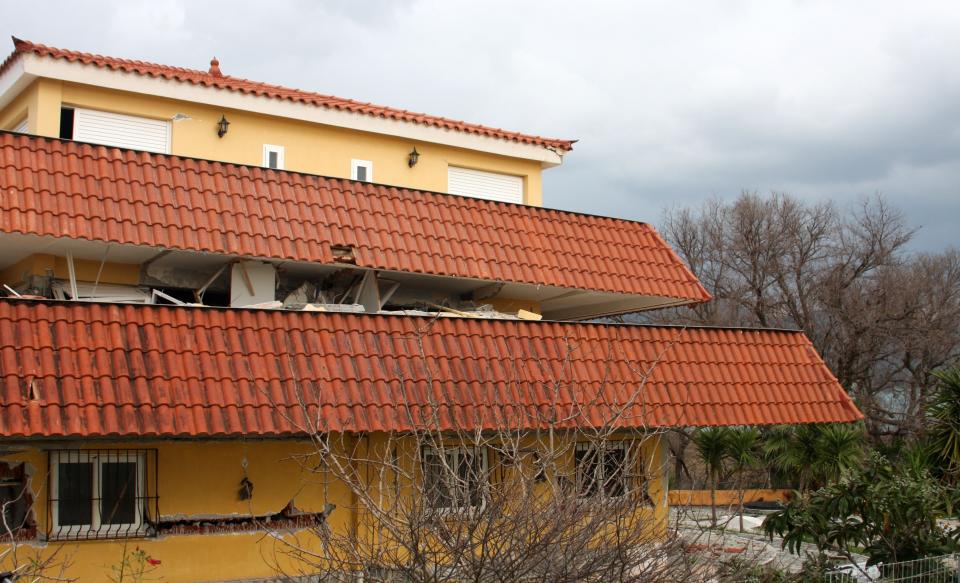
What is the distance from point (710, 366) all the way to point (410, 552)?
Result: 31.3 feet

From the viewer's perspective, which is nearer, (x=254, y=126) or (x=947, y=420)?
(x=254, y=126)

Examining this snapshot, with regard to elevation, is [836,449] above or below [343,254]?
below

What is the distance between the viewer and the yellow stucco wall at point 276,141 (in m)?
16.2

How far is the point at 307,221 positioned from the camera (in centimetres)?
1452

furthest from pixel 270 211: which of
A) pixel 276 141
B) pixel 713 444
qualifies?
pixel 713 444

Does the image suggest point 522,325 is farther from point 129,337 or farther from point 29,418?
point 29,418

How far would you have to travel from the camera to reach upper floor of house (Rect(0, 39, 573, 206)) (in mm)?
16047

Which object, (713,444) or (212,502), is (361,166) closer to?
(212,502)

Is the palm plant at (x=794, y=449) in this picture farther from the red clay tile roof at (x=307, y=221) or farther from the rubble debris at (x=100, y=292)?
the rubble debris at (x=100, y=292)

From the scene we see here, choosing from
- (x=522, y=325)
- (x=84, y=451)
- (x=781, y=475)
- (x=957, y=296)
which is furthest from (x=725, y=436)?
(x=957, y=296)

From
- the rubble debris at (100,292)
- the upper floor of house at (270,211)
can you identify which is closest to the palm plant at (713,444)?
the upper floor of house at (270,211)

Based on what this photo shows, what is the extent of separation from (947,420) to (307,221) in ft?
41.3

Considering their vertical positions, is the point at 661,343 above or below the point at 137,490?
above

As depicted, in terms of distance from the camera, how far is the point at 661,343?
14492mm
